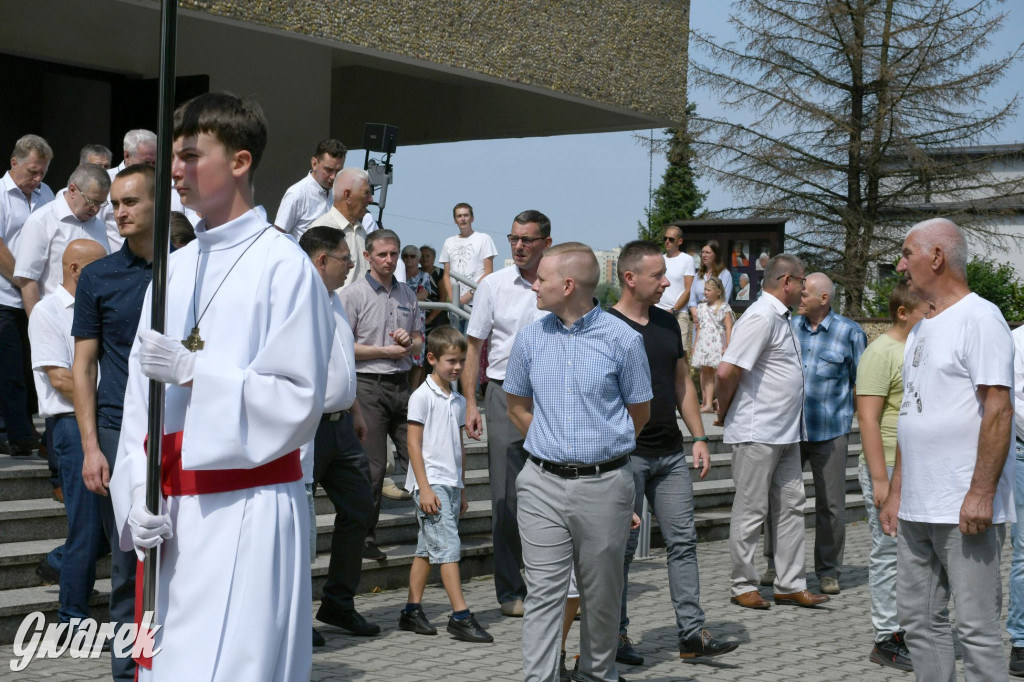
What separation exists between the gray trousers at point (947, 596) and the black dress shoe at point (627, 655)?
1.95m

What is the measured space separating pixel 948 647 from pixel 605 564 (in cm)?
139

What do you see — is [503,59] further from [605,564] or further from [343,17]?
[605,564]

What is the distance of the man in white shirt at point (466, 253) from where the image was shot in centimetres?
1403

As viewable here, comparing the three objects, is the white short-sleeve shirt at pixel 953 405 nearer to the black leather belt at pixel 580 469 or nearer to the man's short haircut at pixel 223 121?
the black leather belt at pixel 580 469

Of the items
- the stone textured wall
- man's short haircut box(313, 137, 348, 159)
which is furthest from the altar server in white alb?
the stone textured wall

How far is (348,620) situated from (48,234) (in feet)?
10.1

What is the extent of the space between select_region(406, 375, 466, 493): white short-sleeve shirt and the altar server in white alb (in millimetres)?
3855

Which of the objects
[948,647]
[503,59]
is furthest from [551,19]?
[948,647]

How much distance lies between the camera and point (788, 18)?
1123 inches

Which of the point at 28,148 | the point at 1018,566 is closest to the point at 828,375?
the point at 1018,566

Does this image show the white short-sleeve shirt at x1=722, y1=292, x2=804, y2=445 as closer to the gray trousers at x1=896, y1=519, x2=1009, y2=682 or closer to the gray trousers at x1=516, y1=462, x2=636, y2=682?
the gray trousers at x1=516, y1=462, x2=636, y2=682

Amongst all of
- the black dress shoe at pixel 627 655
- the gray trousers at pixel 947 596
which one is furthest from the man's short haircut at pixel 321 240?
the gray trousers at pixel 947 596

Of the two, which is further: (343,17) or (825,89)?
(825,89)

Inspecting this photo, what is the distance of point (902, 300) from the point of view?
24.3 feet
